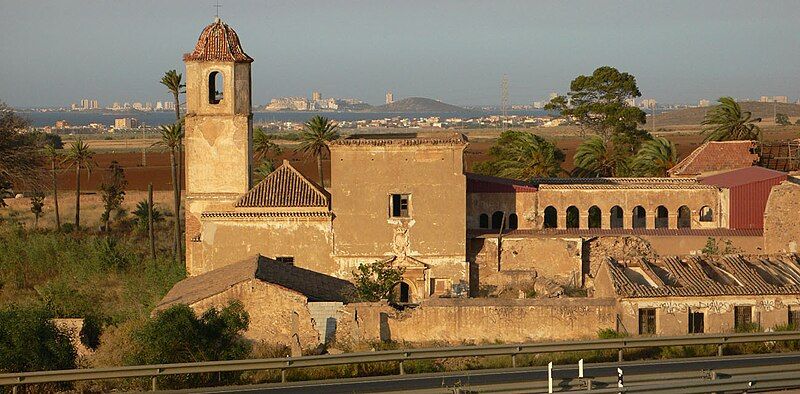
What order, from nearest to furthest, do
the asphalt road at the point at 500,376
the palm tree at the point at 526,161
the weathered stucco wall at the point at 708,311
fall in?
the asphalt road at the point at 500,376 → the weathered stucco wall at the point at 708,311 → the palm tree at the point at 526,161

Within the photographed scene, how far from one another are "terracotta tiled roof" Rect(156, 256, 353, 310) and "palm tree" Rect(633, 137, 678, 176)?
21.1 m

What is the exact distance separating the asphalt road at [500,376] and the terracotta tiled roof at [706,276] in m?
7.79

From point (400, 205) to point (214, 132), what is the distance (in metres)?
7.40

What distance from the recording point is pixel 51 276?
144ft

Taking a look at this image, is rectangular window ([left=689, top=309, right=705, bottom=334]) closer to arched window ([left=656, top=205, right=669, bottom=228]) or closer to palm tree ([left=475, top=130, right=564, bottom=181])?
arched window ([left=656, top=205, right=669, bottom=228])

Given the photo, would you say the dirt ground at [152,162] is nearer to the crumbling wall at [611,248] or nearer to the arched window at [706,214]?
the crumbling wall at [611,248]

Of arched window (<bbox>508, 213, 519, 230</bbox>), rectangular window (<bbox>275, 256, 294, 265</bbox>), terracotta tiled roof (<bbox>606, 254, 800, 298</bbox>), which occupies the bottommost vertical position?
rectangular window (<bbox>275, 256, 294, 265</bbox>)

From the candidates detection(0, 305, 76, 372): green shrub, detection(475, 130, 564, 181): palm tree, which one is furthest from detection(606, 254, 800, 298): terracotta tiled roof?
detection(475, 130, 564, 181): palm tree

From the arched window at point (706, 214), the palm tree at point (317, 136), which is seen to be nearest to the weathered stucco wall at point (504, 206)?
the arched window at point (706, 214)

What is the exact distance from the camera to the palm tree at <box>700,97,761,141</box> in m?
56.6

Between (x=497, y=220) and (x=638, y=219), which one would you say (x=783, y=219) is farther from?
(x=497, y=220)

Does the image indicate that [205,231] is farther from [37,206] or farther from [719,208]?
[37,206]

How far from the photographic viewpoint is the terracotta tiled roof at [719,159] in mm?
44312

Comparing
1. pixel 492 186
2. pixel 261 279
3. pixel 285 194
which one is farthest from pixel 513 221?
pixel 261 279
